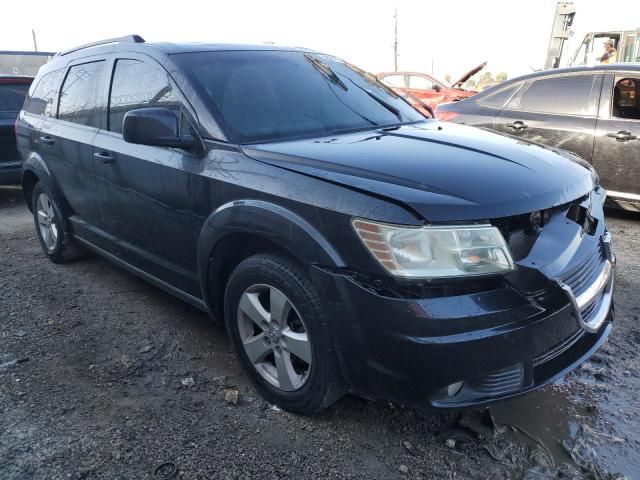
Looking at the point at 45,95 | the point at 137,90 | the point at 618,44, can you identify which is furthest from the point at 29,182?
the point at 618,44

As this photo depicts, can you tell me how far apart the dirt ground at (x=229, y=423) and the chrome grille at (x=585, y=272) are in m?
0.70

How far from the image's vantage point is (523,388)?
7.15ft

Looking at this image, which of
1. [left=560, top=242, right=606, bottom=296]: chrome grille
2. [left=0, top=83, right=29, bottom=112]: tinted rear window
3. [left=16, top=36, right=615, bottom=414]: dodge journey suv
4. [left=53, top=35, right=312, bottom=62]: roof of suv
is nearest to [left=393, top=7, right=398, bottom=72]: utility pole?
[left=0, top=83, right=29, bottom=112]: tinted rear window

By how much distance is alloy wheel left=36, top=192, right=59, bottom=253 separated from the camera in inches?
186

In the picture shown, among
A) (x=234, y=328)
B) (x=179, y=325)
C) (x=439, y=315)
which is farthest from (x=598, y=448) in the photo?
(x=179, y=325)

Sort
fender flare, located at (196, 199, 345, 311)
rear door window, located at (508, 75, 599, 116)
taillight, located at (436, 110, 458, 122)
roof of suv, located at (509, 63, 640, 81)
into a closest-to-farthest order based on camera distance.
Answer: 1. fender flare, located at (196, 199, 345, 311)
2. roof of suv, located at (509, 63, 640, 81)
3. rear door window, located at (508, 75, 599, 116)
4. taillight, located at (436, 110, 458, 122)

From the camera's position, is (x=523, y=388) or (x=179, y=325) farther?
(x=179, y=325)

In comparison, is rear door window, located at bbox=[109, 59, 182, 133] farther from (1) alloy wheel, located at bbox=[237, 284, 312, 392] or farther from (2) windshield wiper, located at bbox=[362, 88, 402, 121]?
(2) windshield wiper, located at bbox=[362, 88, 402, 121]

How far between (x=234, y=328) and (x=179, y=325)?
950 millimetres

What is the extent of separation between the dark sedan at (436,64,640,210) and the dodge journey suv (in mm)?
2861

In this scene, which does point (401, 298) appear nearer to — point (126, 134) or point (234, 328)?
point (234, 328)

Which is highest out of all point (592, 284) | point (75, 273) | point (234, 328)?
point (592, 284)

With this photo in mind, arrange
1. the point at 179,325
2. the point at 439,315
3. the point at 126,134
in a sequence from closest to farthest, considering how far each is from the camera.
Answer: the point at 439,315 → the point at 126,134 → the point at 179,325

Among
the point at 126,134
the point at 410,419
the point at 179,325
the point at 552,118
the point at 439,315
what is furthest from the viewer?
the point at 552,118
